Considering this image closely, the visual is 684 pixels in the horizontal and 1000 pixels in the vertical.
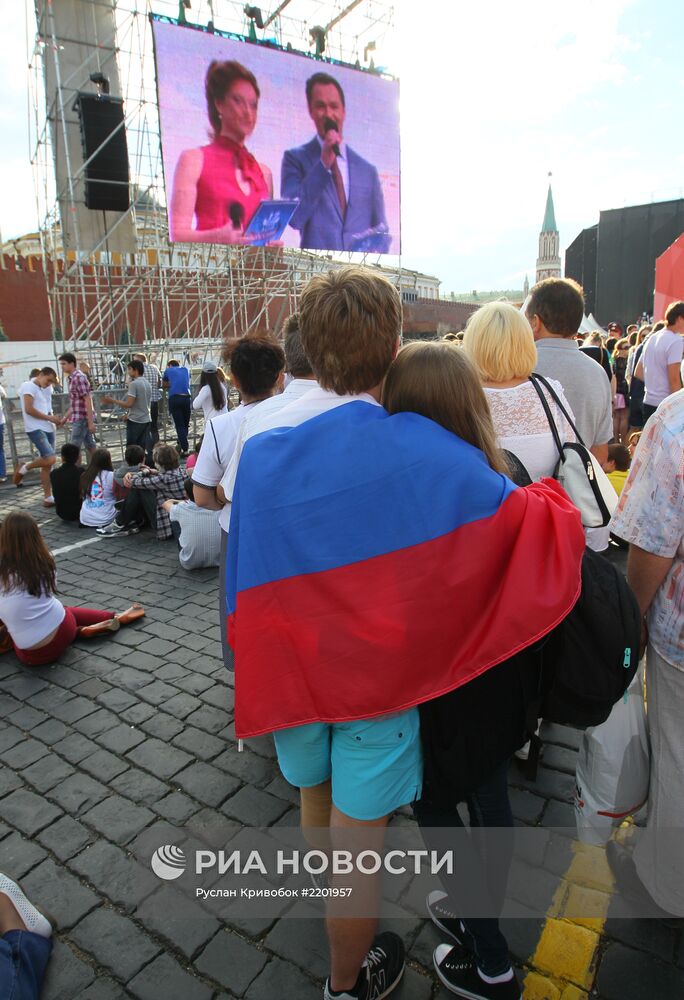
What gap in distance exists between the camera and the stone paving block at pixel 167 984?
5.99ft

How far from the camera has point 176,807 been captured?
101 inches

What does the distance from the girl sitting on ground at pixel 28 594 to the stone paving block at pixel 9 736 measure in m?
0.61

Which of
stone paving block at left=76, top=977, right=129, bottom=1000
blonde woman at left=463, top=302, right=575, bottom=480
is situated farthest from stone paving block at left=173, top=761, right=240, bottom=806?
blonde woman at left=463, top=302, right=575, bottom=480

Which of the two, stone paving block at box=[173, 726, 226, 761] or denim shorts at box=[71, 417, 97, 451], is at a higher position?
denim shorts at box=[71, 417, 97, 451]

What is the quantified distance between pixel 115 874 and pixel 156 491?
4502 millimetres

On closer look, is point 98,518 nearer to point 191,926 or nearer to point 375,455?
point 191,926

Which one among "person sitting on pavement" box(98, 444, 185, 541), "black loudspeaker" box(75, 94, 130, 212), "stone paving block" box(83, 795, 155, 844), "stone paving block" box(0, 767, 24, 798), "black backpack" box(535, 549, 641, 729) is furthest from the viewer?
"black loudspeaker" box(75, 94, 130, 212)

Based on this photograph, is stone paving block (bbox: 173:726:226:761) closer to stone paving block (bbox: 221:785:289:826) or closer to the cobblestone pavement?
the cobblestone pavement

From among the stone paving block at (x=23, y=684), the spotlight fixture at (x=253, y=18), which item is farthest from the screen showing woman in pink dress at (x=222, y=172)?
the stone paving block at (x=23, y=684)

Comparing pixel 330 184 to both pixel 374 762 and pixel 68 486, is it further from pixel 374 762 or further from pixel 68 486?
pixel 374 762

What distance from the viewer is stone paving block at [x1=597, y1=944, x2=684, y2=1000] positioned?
175cm

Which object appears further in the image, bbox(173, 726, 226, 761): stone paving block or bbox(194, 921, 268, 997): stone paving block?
bbox(173, 726, 226, 761): stone paving block

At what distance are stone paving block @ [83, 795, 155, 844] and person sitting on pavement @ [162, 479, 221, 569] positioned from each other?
2.87 m

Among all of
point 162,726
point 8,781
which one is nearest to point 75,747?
point 8,781
